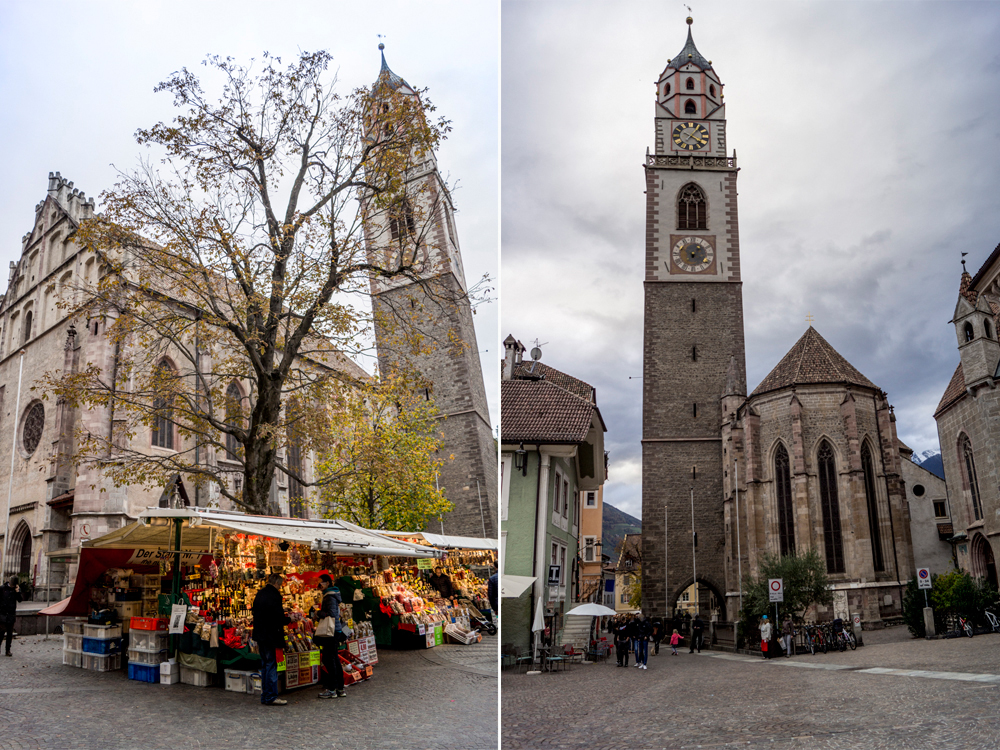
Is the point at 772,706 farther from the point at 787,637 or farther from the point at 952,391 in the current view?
the point at 952,391

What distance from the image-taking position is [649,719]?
9.26 metres

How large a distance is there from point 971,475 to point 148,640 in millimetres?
29463

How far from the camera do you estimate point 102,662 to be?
409 inches

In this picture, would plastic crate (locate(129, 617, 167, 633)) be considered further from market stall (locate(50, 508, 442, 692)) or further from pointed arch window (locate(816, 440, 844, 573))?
pointed arch window (locate(816, 440, 844, 573))

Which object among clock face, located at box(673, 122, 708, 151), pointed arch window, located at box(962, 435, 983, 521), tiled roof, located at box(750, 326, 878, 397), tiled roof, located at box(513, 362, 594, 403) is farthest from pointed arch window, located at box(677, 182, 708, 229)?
tiled roof, located at box(513, 362, 594, 403)

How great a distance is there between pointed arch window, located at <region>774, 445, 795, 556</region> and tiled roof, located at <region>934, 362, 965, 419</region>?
6.50 m

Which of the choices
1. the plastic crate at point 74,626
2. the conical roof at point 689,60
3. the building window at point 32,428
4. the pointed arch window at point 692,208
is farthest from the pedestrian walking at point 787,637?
the conical roof at point 689,60

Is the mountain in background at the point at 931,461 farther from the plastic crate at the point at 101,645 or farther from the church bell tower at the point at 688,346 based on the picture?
the plastic crate at the point at 101,645

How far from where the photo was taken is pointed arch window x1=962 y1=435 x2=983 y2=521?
29.2 metres

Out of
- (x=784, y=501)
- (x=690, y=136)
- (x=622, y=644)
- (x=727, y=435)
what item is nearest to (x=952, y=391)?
(x=784, y=501)

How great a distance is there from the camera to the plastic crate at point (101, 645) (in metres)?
10.5

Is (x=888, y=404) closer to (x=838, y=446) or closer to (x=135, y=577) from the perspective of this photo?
(x=838, y=446)

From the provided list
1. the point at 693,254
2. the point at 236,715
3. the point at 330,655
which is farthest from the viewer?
the point at 693,254

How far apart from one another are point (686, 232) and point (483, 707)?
118 ft
